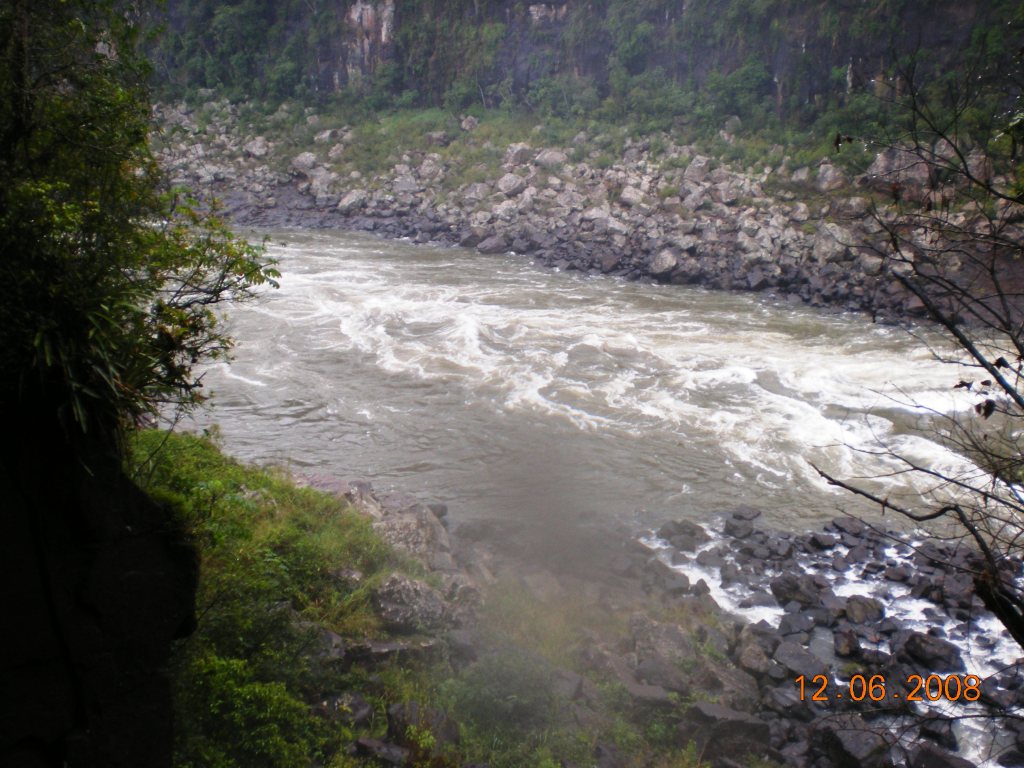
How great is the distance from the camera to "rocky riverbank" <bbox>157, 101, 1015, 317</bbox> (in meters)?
21.5

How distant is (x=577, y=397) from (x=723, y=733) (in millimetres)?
8173

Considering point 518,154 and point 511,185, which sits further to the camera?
point 518,154

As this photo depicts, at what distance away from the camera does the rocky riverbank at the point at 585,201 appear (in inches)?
848

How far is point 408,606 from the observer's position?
686 cm

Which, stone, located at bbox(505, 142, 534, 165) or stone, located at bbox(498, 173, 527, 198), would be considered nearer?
stone, located at bbox(498, 173, 527, 198)

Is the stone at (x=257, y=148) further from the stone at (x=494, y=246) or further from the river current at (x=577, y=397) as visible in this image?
the river current at (x=577, y=397)

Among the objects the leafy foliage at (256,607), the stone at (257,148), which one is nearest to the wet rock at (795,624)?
the leafy foliage at (256,607)

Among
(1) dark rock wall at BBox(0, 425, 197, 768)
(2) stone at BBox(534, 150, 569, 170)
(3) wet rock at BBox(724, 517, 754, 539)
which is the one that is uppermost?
(2) stone at BBox(534, 150, 569, 170)

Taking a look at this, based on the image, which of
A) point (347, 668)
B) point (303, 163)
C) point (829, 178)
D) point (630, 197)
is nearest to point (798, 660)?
point (347, 668)

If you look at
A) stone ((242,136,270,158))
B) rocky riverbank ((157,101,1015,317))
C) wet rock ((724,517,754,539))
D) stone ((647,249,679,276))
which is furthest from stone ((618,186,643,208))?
stone ((242,136,270,158))

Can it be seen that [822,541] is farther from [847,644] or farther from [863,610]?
[847,644]

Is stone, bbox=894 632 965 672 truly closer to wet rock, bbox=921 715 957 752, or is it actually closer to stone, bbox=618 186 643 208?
wet rock, bbox=921 715 957 752

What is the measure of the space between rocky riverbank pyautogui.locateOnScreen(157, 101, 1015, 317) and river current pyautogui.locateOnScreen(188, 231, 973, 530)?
2.03 m

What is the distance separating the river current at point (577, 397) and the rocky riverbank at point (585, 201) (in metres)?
2.03
